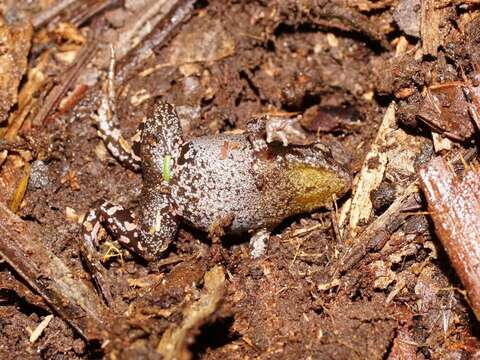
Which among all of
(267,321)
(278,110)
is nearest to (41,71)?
(278,110)

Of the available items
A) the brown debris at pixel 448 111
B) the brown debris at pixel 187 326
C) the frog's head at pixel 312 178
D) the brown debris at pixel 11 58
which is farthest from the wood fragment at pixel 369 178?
the brown debris at pixel 11 58

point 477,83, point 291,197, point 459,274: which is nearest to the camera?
point 459,274

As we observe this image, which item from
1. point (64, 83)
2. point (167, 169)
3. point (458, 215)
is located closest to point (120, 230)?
point (167, 169)

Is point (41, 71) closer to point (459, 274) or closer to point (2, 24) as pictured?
point (2, 24)

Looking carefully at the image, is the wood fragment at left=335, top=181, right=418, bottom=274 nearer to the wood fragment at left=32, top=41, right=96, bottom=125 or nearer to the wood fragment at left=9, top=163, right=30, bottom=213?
the wood fragment at left=9, top=163, right=30, bottom=213

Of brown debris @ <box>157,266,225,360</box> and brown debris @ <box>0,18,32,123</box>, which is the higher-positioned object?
brown debris @ <box>0,18,32,123</box>

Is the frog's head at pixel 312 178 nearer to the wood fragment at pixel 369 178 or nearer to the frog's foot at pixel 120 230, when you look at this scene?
the wood fragment at pixel 369 178

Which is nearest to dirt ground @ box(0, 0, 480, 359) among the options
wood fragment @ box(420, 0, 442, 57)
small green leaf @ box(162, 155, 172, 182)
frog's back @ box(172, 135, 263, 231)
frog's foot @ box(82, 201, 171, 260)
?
wood fragment @ box(420, 0, 442, 57)
